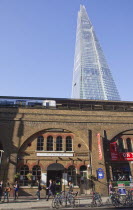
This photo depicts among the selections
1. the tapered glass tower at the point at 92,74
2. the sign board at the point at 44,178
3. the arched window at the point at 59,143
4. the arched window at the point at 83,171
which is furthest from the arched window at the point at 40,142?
the tapered glass tower at the point at 92,74

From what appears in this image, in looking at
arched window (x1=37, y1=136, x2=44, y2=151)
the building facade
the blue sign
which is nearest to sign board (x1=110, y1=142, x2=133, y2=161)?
the building facade

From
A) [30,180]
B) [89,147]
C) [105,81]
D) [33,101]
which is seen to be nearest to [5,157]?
[30,180]

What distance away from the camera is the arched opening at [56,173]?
21.2 meters

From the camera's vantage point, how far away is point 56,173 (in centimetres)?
2175

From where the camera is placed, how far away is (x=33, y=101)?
3234 centimetres

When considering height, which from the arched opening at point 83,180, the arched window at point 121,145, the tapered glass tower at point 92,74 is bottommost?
the arched opening at point 83,180

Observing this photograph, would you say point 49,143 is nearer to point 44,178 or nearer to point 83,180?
point 44,178

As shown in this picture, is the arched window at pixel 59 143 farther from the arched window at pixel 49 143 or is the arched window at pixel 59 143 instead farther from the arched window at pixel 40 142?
the arched window at pixel 40 142

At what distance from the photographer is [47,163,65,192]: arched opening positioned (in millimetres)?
21188

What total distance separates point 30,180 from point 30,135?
5.50 metres

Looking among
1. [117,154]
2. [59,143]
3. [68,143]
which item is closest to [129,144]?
[117,154]

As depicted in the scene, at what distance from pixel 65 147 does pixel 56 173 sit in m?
3.44

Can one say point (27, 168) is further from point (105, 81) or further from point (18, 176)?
→ point (105, 81)

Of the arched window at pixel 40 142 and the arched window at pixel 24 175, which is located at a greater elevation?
the arched window at pixel 40 142
